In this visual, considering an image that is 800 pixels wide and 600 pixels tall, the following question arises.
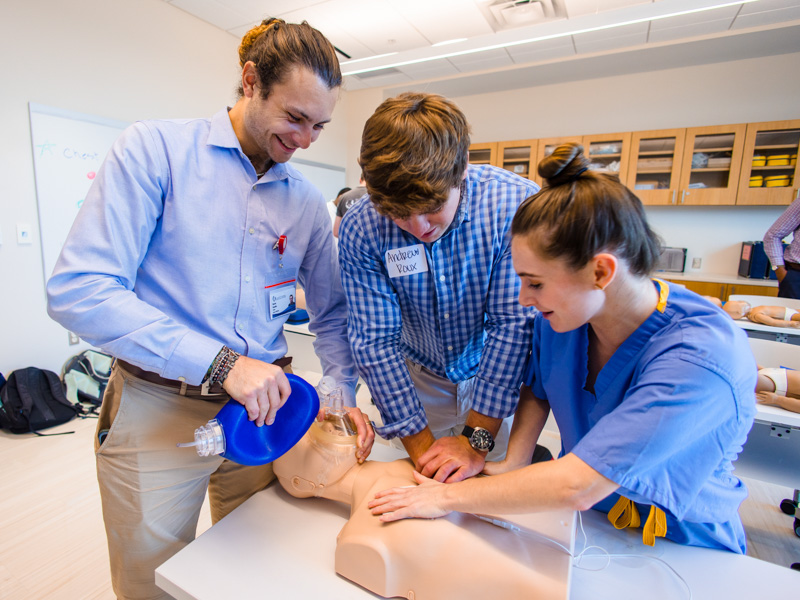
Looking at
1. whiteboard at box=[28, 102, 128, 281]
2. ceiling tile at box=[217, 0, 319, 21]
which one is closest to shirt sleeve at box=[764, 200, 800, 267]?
ceiling tile at box=[217, 0, 319, 21]

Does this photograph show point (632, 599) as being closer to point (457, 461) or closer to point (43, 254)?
point (457, 461)

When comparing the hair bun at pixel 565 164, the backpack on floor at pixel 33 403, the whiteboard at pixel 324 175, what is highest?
the whiteboard at pixel 324 175

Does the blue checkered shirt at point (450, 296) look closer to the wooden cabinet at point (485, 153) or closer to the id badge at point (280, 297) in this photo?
the id badge at point (280, 297)

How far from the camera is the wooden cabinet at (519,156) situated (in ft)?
17.4

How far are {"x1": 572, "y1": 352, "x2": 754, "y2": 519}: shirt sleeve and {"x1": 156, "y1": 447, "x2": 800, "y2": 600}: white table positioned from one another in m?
0.21

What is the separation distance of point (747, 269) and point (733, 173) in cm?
99

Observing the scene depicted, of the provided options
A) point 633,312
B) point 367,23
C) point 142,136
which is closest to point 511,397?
point 633,312

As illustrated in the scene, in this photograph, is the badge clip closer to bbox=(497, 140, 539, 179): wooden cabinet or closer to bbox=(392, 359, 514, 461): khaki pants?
bbox=(392, 359, 514, 461): khaki pants

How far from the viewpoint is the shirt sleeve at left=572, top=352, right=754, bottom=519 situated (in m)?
0.68

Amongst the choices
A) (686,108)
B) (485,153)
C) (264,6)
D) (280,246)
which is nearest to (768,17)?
(686,108)

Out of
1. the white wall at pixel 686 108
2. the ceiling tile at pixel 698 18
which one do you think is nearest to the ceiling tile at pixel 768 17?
the ceiling tile at pixel 698 18

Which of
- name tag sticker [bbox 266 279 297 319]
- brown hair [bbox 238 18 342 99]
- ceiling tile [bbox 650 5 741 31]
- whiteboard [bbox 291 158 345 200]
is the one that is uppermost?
ceiling tile [bbox 650 5 741 31]

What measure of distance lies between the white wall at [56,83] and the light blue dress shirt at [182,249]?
2790 millimetres

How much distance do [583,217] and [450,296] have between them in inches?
19.2
